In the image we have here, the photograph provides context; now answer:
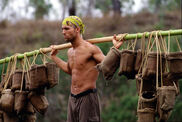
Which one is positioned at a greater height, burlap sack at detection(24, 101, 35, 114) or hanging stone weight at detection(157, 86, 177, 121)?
hanging stone weight at detection(157, 86, 177, 121)

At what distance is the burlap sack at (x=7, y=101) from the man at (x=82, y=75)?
3.34 ft

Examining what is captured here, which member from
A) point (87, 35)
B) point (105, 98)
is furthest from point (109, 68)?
point (105, 98)

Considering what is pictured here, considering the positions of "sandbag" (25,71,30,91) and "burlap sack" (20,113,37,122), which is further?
"burlap sack" (20,113,37,122)

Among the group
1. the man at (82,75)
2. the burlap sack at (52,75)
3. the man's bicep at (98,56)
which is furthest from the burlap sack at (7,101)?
the man's bicep at (98,56)

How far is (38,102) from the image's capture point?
5.75 meters

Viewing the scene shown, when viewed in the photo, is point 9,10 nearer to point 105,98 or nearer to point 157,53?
point 105,98

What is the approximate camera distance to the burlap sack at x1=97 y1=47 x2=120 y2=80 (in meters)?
4.79

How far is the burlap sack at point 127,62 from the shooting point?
4740 mm

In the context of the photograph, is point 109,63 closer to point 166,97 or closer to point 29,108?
point 166,97

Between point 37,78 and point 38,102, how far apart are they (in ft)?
1.16

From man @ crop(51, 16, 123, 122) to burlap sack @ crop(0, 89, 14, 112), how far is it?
1.02 m

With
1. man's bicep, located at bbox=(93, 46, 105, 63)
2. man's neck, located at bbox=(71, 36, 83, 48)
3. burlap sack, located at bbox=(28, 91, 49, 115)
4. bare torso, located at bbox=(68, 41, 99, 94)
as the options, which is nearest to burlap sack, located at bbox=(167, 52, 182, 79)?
man's bicep, located at bbox=(93, 46, 105, 63)

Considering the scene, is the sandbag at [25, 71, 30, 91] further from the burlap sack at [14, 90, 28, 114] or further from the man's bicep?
the man's bicep

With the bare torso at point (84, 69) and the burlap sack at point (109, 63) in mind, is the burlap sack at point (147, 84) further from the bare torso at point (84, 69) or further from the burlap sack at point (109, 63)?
the bare torso at point (84, 69)
